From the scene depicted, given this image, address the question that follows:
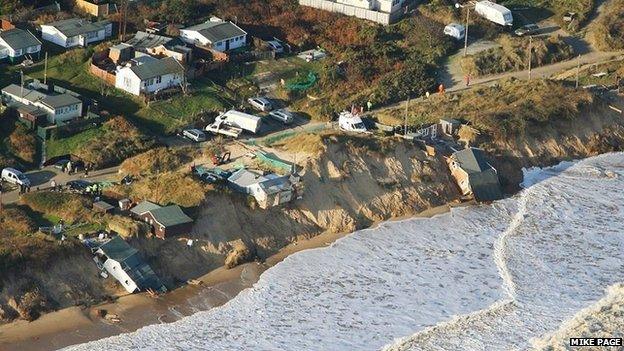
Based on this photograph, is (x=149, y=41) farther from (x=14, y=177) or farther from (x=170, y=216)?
(x=170, y=216)

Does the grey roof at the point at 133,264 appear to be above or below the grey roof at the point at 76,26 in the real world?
below

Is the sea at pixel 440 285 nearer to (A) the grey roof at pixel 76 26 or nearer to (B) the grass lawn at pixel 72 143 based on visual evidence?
(B) the grass lawn at pixel 72 143

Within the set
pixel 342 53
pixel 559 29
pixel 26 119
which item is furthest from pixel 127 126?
pixel 559 29

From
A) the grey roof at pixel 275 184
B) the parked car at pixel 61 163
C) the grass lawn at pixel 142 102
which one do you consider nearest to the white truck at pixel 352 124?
the grass lawn at pixel 142 102

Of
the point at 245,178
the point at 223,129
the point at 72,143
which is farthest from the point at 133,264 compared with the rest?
the point at 223,129

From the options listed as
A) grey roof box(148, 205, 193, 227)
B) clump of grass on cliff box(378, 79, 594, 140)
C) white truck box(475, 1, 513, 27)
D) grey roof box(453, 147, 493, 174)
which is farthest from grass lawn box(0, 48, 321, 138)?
white truck box(475, 1, 513, 27)

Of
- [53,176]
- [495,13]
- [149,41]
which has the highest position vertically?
[495,13]

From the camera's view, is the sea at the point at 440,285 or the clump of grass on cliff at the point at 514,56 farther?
the clump of grass on cliff at the point at 514,56
